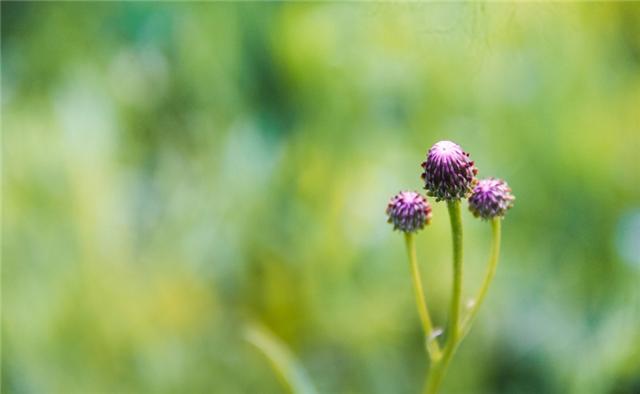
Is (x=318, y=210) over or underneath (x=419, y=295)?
over

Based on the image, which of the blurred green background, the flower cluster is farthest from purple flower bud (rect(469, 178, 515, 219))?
the blurred green background

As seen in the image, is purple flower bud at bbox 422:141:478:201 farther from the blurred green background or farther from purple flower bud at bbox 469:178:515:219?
the blurred green background

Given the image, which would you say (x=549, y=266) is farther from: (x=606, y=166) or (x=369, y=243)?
(x=369, y=243)

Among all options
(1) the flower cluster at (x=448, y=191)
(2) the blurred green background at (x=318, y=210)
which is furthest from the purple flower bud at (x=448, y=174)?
(2) the blurred green background at (x=318, y=210)

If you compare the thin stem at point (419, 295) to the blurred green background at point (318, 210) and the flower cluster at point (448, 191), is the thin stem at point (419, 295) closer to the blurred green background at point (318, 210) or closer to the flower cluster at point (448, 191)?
the flower cluster at point (448, 191)

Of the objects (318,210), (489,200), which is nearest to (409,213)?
(489,200)

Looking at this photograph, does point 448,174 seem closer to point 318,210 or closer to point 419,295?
point 419,295

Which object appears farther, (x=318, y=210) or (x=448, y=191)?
(x=318, y=210)
